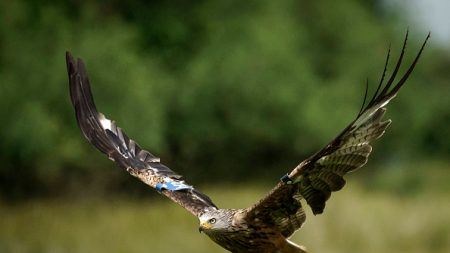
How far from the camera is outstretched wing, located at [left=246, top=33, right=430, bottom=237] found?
6898mm

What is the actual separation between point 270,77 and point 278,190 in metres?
17.1

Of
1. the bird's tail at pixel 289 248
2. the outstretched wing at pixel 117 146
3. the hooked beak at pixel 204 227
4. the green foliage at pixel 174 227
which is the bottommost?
the hooked beak at pixel 204 227

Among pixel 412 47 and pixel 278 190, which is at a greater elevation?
pixel 412 47

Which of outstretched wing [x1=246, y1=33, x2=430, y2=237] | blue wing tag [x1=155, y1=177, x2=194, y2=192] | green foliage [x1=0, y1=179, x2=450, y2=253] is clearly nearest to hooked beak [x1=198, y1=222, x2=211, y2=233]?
outstretched wing [x1=246, y1=33, x2=430, y2=237]

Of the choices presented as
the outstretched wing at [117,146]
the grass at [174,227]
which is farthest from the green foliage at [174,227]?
the outstretched wing at [117,146]

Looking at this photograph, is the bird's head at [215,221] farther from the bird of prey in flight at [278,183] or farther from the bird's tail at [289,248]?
the bird's tail at [289,248]

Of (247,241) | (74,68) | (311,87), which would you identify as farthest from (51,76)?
(247,241)

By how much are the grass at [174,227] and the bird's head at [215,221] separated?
7.27 m

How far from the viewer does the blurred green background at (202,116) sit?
1725 cm

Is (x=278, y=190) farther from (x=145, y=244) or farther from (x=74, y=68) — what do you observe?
(x=145, y=244)

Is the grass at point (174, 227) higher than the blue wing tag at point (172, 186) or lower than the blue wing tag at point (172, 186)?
higher

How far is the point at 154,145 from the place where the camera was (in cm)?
2072

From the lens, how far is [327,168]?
7148 millimetres

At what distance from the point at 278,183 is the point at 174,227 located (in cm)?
992
